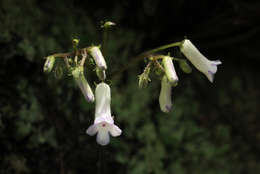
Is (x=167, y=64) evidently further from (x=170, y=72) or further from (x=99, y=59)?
(x=99, y=59)

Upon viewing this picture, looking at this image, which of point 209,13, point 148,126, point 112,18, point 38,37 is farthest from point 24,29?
point 209,13

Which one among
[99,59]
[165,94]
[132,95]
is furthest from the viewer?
[132,95]

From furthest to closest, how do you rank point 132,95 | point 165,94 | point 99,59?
point 132,95, point 165,94, point 99,59

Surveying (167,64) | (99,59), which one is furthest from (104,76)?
(167,64)

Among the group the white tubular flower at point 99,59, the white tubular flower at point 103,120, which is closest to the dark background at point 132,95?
the white tubular flower at point 103,120

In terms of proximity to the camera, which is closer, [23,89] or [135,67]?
[23,89]

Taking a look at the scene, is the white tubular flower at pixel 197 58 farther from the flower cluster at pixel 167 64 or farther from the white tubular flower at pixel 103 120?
the white tubular flower at pixel 103 120

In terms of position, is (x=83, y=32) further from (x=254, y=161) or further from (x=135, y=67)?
(x=254, y=161)

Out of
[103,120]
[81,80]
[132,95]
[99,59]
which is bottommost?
[103,120]
